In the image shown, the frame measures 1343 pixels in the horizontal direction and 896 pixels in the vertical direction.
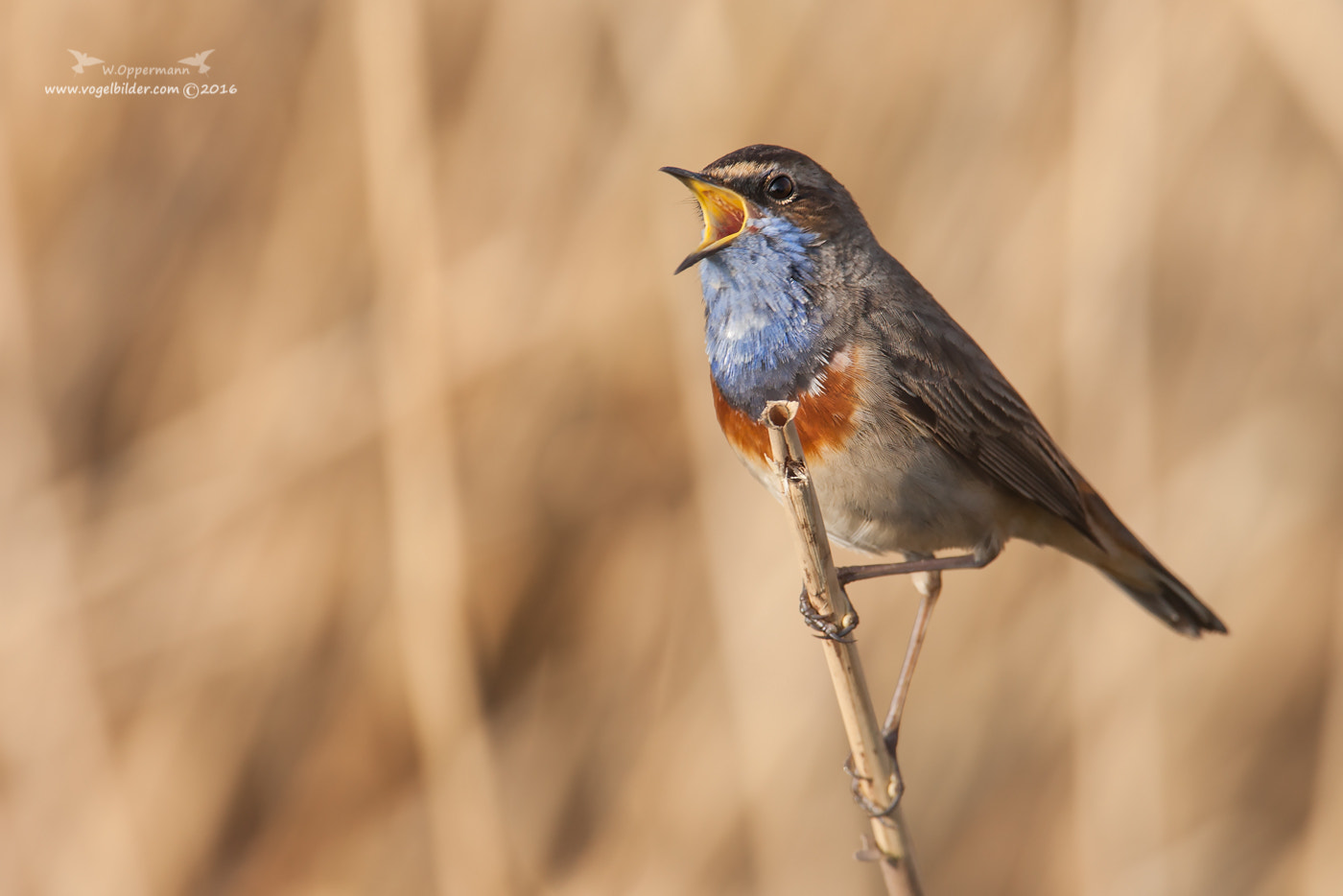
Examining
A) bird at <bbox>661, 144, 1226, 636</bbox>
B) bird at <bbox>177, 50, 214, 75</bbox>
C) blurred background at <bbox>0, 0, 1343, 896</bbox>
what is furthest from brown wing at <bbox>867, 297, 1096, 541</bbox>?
bird at <bbox>177, 50, 214, 75</bbox>

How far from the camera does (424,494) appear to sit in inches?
117

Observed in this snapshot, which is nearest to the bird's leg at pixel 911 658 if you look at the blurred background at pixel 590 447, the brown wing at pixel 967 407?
the brown wing at pixel 967 407

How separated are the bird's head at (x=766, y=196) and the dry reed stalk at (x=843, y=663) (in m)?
0.48

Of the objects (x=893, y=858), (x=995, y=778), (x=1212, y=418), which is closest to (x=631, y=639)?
(x=995, y=778)

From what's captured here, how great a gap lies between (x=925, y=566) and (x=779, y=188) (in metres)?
0.86

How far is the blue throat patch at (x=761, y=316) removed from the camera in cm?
197

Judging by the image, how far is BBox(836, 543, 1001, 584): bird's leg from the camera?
2.09 metres

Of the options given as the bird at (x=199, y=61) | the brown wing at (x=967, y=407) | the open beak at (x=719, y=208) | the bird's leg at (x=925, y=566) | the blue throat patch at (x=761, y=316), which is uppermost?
the bird at (x=199, y=61)

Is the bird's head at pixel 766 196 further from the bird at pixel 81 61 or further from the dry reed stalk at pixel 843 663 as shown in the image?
the bird at pixel 81 61

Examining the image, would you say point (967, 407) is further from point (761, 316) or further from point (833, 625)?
point (833, 625)

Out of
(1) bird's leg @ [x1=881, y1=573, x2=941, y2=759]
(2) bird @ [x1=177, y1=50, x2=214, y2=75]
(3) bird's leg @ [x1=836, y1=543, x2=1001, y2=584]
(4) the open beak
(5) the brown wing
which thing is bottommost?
(1) bird's leg @ [x1=881, y1=573, x2=941, y2=759]

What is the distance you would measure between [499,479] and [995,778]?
6.46 feet

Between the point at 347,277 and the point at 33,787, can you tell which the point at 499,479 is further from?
the point at 33,787

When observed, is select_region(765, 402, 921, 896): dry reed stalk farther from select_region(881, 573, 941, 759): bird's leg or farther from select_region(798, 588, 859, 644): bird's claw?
select_region(881, 573, 941, 759): bird's leg
